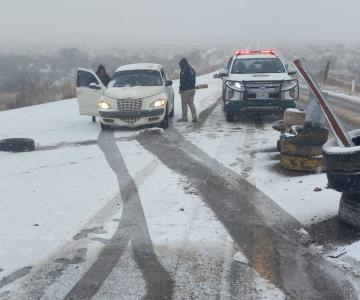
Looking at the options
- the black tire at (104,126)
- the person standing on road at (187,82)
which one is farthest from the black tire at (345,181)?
the person standing on road at (187,82)

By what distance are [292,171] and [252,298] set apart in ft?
13.6

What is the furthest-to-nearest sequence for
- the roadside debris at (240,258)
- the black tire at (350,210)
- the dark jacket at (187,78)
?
the dark jacket at (187,78)
the black tire at (350,210)
the roadside debris at (240,258)

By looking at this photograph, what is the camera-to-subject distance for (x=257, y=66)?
44.8 feet

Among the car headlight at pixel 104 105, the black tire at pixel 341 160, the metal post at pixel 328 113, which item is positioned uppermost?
the metal post at pixel 328 113

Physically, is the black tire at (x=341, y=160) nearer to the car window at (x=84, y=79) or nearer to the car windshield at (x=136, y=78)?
the car windshield at (x=136, y=78)

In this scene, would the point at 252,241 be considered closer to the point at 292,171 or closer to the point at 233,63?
the point at 292,171

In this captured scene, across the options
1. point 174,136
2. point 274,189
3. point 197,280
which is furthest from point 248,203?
point 174,136

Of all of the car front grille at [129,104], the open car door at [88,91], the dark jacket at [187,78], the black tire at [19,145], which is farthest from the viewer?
the dark jacket at [187,78]

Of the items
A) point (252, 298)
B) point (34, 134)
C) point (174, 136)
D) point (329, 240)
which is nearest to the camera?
point (252, 298)

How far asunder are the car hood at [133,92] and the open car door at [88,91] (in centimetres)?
42

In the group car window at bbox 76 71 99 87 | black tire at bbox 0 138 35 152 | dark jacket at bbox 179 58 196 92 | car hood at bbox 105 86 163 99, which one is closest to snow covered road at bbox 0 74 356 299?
black tire at bbox 0 138 35 152

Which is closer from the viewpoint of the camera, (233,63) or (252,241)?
(252,241)

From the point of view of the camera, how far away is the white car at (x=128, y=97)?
482 inches

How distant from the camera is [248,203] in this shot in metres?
6.55
